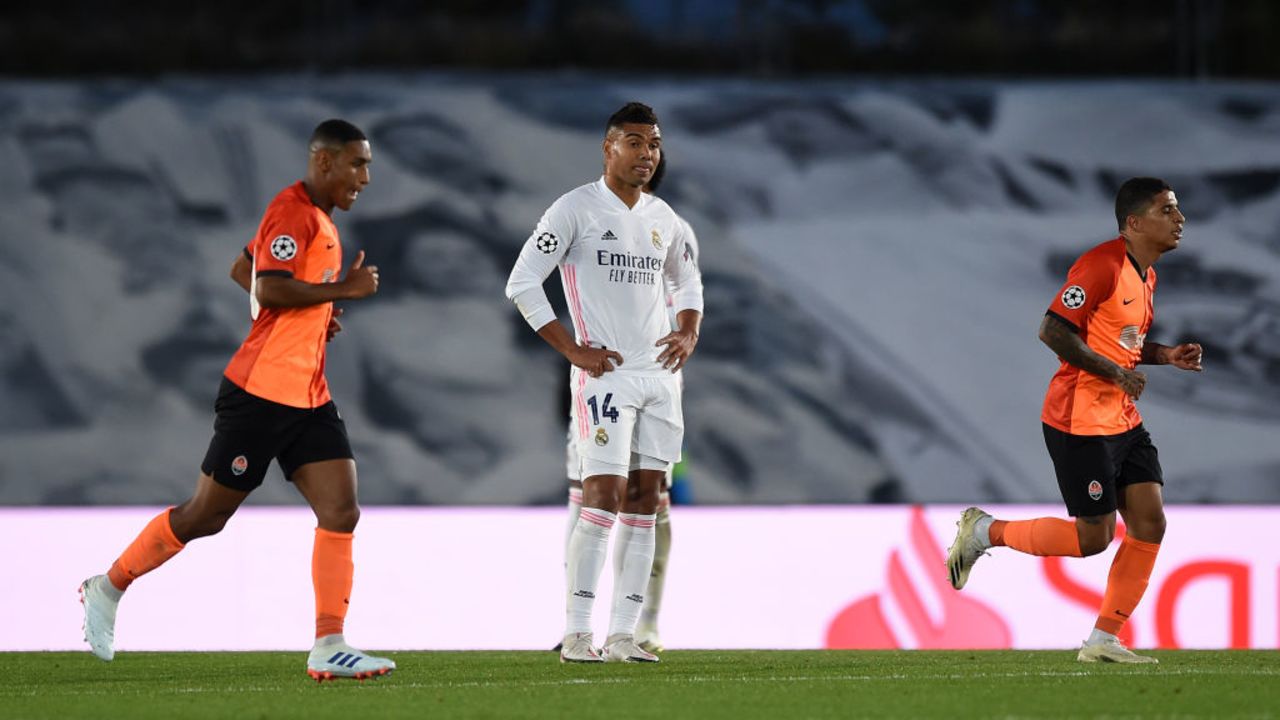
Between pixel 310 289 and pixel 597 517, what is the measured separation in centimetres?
140

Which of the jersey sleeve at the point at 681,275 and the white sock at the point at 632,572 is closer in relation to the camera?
the white sock at the point at 632,572

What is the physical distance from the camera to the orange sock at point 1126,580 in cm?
662

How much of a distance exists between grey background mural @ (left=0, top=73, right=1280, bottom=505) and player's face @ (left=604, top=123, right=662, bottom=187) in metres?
10.6

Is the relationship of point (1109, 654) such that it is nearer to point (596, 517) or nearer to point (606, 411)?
point (596, 517)

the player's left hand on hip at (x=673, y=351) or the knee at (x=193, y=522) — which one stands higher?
the player's left hand on hip at (x=673, y=351)

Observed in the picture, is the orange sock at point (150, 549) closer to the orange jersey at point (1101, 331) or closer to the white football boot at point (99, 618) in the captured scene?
the white football boot at point (99, 618)

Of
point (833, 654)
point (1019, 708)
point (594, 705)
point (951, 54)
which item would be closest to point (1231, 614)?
point (833, 654)

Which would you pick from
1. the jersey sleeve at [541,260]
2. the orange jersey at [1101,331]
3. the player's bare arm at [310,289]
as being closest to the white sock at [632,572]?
the jersey sleeve at [541,260]

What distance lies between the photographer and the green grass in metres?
5.10

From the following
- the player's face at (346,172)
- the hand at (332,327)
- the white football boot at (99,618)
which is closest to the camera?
the player's face at (346,172)

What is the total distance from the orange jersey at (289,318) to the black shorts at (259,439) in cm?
4

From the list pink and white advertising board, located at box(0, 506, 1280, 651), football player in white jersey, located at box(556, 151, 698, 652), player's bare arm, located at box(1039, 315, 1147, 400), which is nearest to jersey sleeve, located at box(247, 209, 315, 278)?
football player in white jersey, located at box(556, 151, 698, 652)

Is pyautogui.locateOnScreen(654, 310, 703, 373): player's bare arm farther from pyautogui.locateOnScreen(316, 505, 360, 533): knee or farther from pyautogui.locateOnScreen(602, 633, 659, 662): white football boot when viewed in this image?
pyautogui.locateOnScreen(316, 505, 360, 533): knee

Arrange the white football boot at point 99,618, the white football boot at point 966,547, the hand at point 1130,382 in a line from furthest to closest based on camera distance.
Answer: the white football boot at point 966,547 → the hand at point 1130,382 → the white football boot at point 99,618
